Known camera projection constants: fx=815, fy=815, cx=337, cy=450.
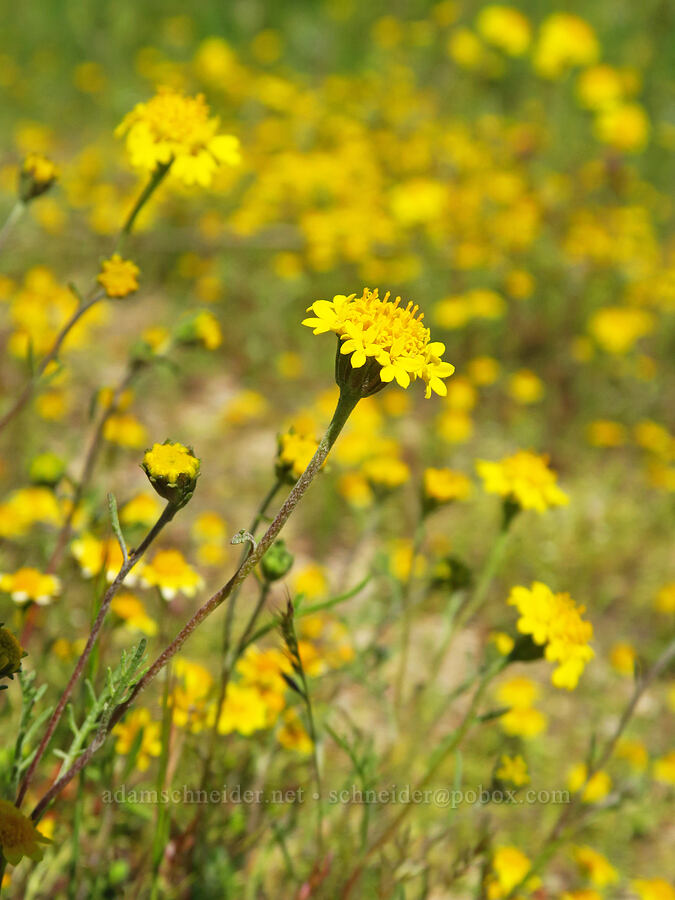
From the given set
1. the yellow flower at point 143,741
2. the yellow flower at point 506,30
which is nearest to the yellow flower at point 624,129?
the yellow flower at point 506,30

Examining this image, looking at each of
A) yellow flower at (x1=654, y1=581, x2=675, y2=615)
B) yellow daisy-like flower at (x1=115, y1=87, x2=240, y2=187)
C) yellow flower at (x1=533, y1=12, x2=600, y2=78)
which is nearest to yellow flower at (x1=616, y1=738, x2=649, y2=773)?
yellow flower at (x1=654, y1=581, x2=675, y2=615)

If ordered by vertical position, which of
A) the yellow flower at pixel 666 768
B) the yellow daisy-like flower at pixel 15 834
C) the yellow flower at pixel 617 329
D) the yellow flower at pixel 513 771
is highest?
the yellow flower at pixel 617 329

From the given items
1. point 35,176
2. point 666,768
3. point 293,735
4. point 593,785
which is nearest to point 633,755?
point 666,768

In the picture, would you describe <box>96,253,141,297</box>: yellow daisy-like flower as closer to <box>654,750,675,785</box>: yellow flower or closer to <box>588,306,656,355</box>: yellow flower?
<box>654,750,675,785</box>: yellow flower

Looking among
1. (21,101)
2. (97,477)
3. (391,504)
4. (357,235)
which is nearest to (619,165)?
(357,235)

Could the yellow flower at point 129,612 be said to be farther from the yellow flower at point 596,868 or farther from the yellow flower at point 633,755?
the yellow flower at point 633,755

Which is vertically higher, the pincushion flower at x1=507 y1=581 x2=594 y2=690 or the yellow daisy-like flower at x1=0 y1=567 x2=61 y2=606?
the pincushion flower at x1=507 y1=581 x2=594 y2=690

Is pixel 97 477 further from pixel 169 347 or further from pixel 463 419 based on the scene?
pixel 463 419

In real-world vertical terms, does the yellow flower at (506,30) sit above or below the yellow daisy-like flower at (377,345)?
above
